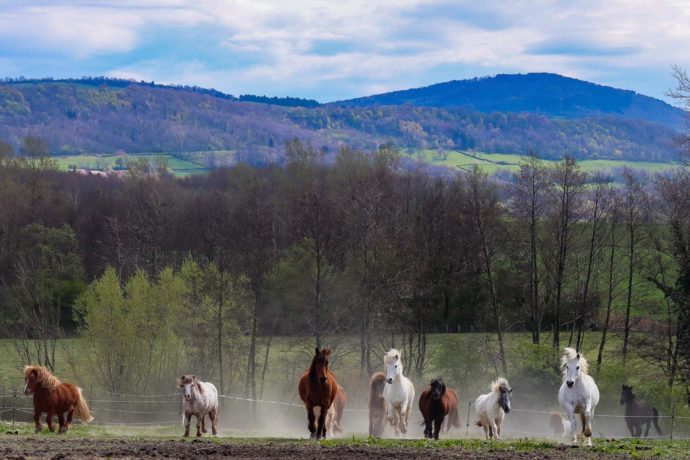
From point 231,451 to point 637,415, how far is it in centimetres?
2038

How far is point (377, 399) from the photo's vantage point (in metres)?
27.2

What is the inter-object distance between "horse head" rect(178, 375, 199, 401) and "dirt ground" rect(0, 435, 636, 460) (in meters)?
4.53

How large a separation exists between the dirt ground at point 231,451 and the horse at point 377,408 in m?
6.57

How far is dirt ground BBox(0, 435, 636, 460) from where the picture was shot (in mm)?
17906

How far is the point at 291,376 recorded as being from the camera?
60969 millimetres

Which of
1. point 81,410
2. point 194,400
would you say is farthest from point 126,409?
point 194,400

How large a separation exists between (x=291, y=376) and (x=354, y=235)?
1105cm

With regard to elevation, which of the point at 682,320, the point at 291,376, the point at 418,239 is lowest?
the point at 291,376

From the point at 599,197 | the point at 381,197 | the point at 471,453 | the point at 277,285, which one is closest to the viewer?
the point at 471,453

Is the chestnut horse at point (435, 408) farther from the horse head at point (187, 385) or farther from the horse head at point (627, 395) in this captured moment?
the horse head at point (627, 395)

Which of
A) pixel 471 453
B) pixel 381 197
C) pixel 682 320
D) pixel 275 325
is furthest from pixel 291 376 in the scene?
pixel 471 453

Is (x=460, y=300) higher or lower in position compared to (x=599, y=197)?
lower

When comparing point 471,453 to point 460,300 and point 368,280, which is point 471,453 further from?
point 460,300

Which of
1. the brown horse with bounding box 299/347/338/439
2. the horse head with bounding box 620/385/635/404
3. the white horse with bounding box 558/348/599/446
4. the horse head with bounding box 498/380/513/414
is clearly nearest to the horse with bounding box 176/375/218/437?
the brown horse with bounding box 299/347/338/439
